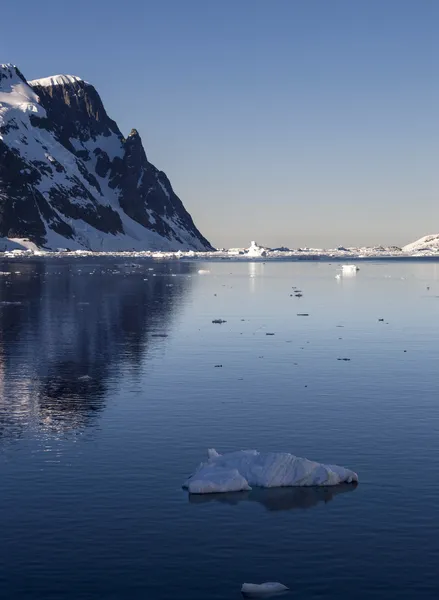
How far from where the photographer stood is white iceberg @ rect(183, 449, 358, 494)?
23672 mm

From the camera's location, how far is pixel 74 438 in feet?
95.9

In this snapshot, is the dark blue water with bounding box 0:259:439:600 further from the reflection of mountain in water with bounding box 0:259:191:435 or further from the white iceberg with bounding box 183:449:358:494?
the white iceberg with bounding box 183:449:358:494

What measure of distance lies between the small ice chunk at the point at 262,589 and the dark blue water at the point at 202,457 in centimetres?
33

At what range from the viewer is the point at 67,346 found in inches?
2074

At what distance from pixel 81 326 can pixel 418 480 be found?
42.5m

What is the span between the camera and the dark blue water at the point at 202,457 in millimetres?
18391

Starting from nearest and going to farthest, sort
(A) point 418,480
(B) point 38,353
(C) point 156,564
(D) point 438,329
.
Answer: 1. (C) point 156,564
2. (A) point 418,480
3. (B) point 38,353
4. (D) point 438,329

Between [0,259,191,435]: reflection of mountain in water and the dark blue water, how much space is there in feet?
0.66

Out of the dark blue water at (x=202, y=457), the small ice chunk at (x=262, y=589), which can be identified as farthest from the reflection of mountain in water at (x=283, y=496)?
the small ice chunk at (x=262, y=589)

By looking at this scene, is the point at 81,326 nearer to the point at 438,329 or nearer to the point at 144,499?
the point at 438,329

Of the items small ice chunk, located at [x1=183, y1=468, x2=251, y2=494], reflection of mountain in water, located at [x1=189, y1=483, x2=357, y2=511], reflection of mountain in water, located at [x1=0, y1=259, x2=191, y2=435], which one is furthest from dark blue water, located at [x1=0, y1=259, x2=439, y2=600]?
small ice chunk, located at [x1=183, y1=468, x2=251, y2=494]

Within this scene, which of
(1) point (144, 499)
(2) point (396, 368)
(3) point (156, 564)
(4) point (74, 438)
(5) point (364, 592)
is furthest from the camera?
(2) point (396, 368)

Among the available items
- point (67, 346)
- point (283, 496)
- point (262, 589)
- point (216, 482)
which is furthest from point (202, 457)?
point (67, 346)

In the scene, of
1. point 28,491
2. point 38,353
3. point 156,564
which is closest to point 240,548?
point 156,564
